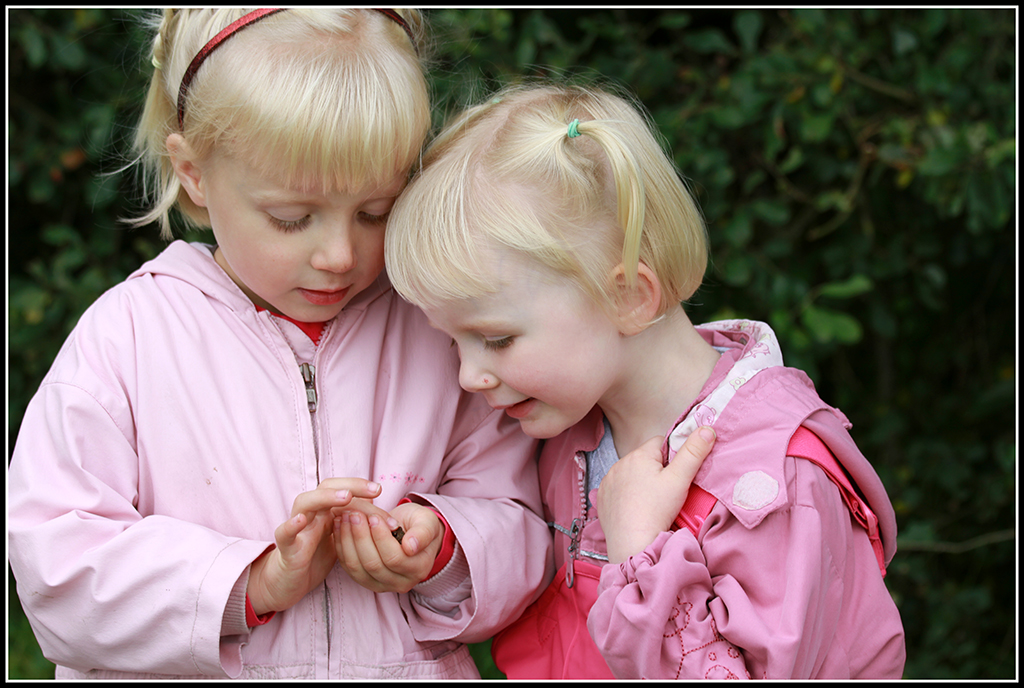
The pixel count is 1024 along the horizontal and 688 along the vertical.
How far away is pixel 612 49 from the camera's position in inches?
108

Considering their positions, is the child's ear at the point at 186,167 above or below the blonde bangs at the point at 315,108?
below

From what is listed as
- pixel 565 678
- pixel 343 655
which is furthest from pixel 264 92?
pixel 565 678

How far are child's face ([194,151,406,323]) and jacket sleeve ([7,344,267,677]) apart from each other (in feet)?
1.02

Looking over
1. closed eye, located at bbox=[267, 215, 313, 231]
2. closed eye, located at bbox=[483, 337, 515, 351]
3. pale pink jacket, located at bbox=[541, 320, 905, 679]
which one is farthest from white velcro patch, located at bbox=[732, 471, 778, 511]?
closed eye, located at bbox=[267, 215, 313, 231]

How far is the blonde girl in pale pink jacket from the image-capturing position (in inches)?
52.2

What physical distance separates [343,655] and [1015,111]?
2.05 meters

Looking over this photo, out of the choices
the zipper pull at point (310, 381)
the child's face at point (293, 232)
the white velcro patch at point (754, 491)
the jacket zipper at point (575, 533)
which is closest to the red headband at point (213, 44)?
the child's face at point (293, 232)

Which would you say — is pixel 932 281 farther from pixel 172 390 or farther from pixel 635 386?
pixel 172 390

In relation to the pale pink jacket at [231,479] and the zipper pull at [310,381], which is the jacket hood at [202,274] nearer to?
the pale pink jacket at [231,479]

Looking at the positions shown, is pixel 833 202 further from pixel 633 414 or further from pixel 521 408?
pixel 521 408

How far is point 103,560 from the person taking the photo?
130 centimetres

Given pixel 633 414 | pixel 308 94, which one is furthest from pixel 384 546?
pixel 308 94

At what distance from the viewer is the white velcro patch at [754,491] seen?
125cm

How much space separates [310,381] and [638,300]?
57 cm
